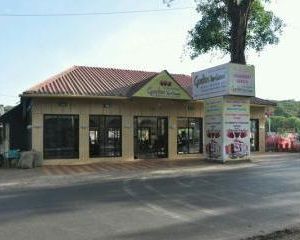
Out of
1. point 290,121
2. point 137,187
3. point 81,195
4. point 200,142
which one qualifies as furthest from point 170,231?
point 290,121

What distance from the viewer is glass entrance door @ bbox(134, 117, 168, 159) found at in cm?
3038

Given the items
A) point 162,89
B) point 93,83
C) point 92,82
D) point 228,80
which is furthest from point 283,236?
point 92,82

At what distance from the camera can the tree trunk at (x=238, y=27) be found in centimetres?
2880

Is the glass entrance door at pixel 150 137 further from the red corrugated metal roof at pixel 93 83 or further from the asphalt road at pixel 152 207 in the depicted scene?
the asphalt road at pixel 152 207

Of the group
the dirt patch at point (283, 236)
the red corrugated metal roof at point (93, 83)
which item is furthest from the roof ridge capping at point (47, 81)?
the dirt patch at point (283, 236)

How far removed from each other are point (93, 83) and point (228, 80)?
25.9 ft

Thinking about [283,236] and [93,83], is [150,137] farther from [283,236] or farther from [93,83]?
[283,236]

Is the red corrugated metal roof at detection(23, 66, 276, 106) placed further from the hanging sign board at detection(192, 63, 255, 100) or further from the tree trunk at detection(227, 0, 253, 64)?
the tree trunk at detection(227, 0, 253, 64)

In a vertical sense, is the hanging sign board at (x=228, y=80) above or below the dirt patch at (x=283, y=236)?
above

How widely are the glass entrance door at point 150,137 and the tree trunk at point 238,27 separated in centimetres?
570

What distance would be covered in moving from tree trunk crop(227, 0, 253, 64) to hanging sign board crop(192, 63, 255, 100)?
6.62 ft

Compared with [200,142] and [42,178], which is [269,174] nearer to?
[42,178]

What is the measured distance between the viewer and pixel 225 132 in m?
26.5

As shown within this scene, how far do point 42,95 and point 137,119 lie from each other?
20.5 ft
